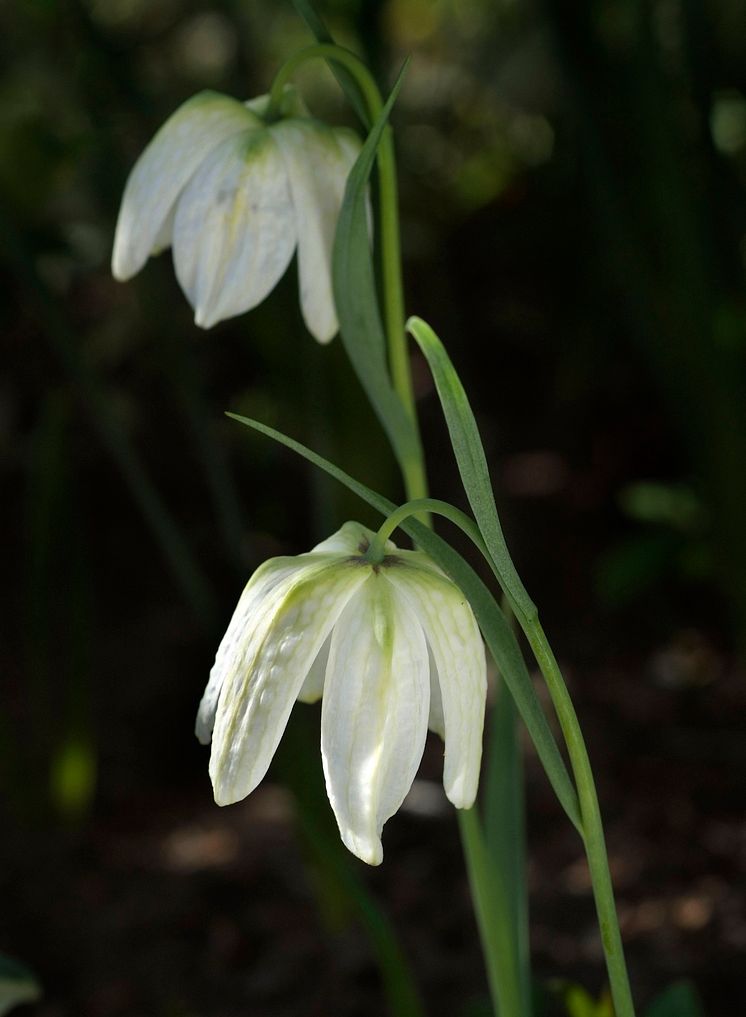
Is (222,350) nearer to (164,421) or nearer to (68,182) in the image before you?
(164,421)

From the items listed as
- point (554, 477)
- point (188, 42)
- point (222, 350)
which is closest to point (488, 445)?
point (554, 477)

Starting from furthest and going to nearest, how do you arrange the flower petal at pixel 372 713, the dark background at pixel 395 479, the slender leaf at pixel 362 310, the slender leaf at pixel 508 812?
the dark background at pixel 395 479 < the slender leaf at pixel 508 812 < the slender leaf at pixel 362 310 < the flower petal at pixel 372 713

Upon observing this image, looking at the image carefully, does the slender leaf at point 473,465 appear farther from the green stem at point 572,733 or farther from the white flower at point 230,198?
the white flower at point 230,198

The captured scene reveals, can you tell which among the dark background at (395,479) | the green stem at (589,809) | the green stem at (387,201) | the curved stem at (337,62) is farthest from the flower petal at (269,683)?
the dark background at (395,479)

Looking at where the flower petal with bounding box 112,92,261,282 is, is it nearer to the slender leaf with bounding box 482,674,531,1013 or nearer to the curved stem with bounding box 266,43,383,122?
the curved stem with bounding box 266,43,383,122

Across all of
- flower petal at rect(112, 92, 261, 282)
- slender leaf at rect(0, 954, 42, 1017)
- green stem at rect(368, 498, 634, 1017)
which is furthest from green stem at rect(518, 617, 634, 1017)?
slender leaf at rect(0, 954, 42, 1017)

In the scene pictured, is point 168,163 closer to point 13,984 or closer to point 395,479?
point 13,984
